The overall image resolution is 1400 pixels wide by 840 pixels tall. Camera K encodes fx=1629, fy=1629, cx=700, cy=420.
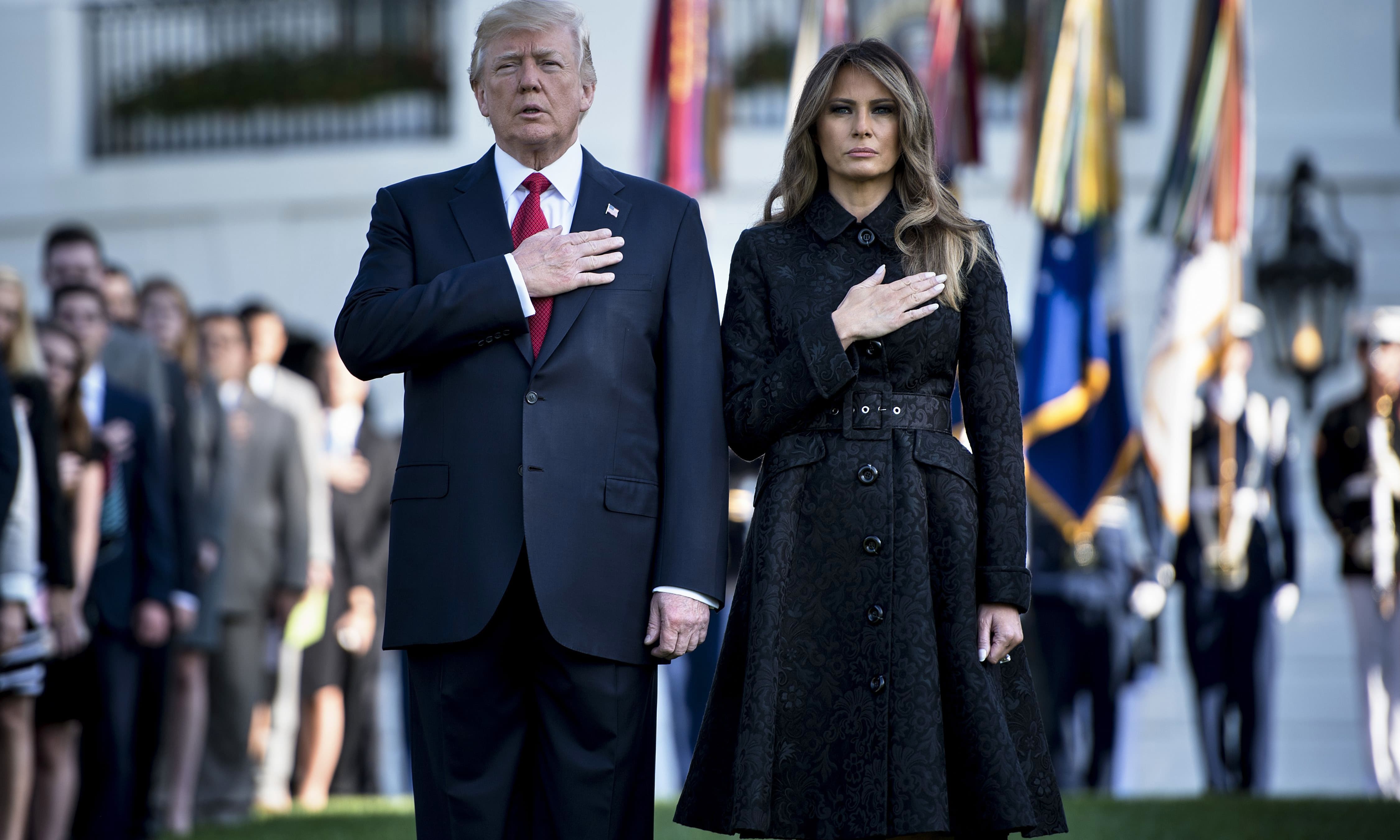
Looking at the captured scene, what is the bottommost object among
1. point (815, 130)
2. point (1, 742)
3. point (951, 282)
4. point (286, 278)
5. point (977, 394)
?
point (1, 742)

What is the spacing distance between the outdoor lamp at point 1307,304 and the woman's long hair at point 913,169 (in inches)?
350

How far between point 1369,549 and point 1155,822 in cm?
222

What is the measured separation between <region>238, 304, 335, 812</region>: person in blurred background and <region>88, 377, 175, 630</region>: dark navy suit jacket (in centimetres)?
146

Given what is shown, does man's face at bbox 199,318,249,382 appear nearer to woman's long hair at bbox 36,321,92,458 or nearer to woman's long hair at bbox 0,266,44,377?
Result: woman's long hair at bbox 36,321,92,458

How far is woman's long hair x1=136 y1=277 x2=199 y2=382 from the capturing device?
7250 mm

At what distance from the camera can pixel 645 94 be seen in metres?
9.23

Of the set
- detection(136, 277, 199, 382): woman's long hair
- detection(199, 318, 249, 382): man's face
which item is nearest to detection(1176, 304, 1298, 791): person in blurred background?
detection(199, 318, 249, 382): man's face

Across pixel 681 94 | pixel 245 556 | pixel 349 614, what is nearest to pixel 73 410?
pixel 245 556

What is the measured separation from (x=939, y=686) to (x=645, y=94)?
6.61 metres

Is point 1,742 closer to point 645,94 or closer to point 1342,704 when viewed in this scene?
point 645,94

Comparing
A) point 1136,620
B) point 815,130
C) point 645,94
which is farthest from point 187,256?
point 815,130

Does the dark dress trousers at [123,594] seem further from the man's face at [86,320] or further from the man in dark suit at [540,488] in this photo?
the man in dark suit at [540,488]

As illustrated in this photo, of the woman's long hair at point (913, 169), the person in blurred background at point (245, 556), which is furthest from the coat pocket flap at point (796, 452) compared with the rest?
the person in blurred background at point (245, 556)

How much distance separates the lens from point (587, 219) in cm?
318
